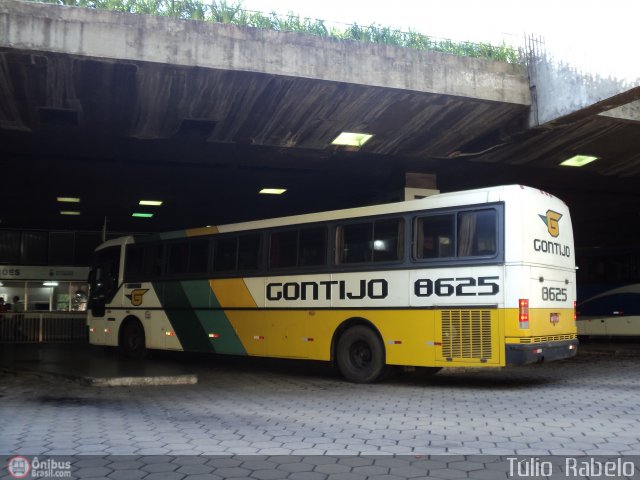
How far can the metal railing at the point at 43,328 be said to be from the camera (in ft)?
77.3

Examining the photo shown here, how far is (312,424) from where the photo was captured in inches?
293

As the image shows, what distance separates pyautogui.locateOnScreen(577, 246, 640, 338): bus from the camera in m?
22.2

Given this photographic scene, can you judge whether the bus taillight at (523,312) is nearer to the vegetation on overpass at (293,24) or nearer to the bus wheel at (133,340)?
the vegetation on overpass at (293,24)

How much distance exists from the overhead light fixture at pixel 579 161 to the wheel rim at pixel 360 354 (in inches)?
297

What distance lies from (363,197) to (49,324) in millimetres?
13232

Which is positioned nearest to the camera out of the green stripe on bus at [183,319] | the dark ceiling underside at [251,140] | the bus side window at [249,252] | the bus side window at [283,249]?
the dark ceiling underside at [251,140]

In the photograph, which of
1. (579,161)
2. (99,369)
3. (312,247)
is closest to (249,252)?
(312,247)

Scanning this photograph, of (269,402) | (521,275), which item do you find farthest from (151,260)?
(521,275)

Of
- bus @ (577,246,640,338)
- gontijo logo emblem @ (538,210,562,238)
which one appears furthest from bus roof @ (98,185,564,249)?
bus @ (577,246,640,338)

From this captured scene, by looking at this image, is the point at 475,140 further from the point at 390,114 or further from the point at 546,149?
the point at 390,114

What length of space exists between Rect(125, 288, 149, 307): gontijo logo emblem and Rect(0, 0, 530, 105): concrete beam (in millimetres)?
7570

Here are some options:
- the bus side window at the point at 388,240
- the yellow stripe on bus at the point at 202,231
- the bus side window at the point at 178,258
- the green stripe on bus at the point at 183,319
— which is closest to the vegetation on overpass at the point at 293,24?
the bus side window at the point at 388,240

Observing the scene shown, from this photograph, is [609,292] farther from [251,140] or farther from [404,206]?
[251,140]

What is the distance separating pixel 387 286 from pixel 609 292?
49.9 ft
